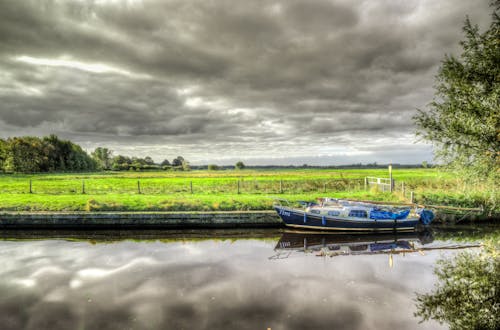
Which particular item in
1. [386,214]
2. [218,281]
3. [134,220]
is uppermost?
[386,214]

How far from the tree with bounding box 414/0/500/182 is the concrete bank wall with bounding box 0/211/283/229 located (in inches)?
477

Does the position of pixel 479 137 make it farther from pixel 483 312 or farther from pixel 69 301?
pixel 69 301

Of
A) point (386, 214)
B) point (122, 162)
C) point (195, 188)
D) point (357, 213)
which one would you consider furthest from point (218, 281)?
point (122, 162)

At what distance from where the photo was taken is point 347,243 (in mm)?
→ 16469

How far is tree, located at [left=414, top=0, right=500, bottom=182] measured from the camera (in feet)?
49.8

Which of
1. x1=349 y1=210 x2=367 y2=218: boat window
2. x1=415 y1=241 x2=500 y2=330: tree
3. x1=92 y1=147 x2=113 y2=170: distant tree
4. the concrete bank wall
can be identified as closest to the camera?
x1=415 y1=241 x2=500 y2=330: tree

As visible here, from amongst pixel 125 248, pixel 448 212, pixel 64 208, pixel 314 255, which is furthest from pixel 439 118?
pixel 64 208

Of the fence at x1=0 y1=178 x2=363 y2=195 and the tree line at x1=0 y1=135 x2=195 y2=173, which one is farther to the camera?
the tree line at x1=0 y1=135 x2=195 y2=173

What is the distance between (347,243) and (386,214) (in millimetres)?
3979

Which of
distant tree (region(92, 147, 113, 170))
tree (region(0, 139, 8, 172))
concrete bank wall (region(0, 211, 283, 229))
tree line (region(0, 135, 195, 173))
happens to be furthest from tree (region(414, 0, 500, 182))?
distant tree (region(92, 147, 113, 170))

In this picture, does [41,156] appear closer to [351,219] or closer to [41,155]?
[41,155]

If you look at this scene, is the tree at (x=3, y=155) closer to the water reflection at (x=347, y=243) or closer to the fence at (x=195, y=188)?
the fence at (x=195, y=188)

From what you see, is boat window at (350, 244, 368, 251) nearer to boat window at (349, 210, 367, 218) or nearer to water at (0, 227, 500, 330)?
water at (0, 227, 500, 330)

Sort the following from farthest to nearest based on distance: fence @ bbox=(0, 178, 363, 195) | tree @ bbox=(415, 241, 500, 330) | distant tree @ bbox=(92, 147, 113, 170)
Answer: distant tree @ bbox=(92, 147, 113, 170) < fence @ bbox=(0, 178, 363, 195) < tree @ bbox=(415, 241, 500, 330)
